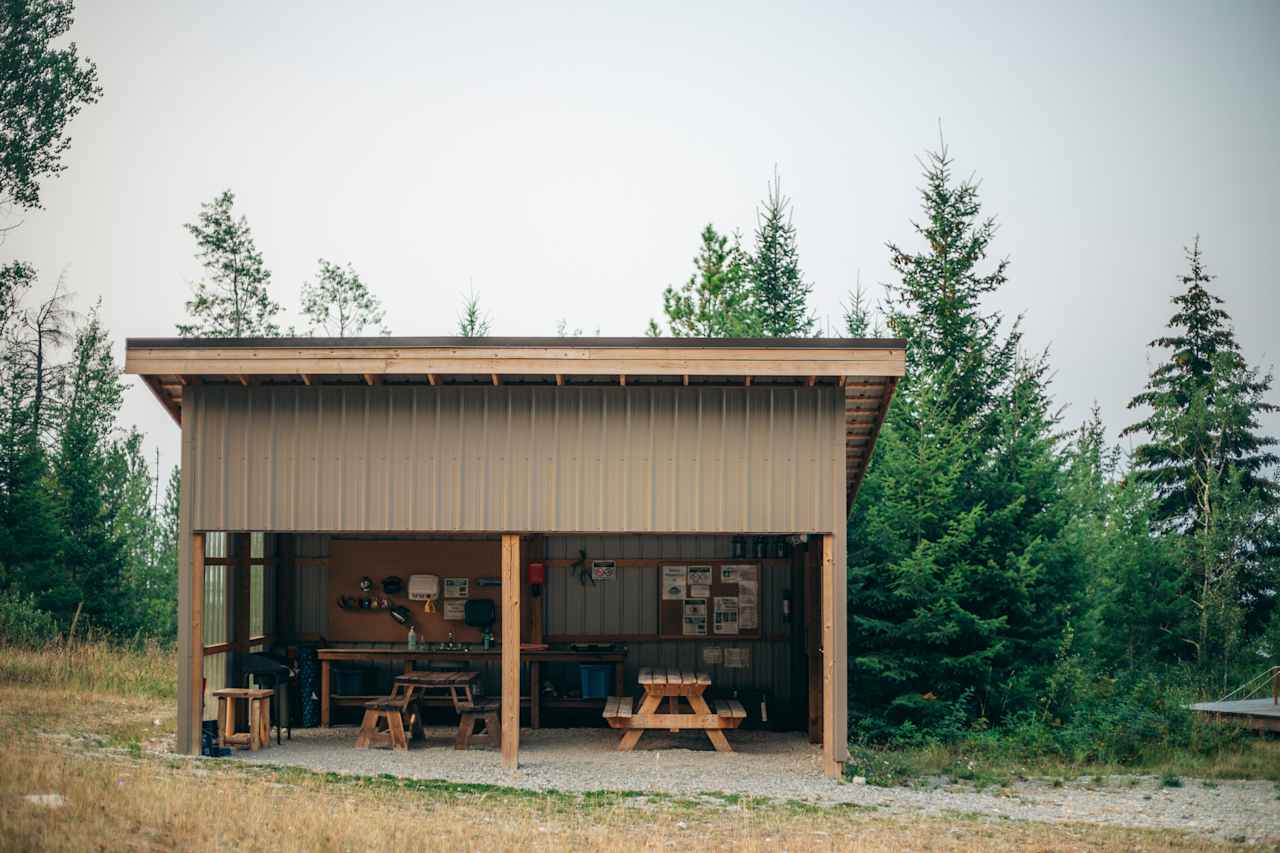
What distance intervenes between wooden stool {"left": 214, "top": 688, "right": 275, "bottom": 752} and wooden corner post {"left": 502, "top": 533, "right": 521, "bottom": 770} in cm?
294

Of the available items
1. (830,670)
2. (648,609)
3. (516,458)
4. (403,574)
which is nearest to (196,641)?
(516,458)

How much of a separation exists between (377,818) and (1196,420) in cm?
2121

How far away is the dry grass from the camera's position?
8.60 m

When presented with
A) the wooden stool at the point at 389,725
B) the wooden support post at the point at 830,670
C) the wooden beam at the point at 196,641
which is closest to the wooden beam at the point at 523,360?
the wooden support post at the point at 830,670

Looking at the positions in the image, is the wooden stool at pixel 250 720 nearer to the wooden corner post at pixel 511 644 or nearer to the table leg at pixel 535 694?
the wooden corner post at pixel 511 644

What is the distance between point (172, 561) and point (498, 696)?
71.4 feet

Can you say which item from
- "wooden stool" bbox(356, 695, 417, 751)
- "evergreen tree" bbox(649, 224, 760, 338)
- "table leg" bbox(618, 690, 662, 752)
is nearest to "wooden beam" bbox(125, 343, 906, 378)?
"table leg" bbox(618, 690, 662, 752)

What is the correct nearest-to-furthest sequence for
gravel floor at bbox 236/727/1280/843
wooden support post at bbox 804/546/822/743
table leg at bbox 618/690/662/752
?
gravel floor at bbox 236/727/1280/843, table leg at bbox 618/690/662/752, wooden support post at bbox 804/546/822/743

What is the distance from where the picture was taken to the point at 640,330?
Answer: 37625 millimetres

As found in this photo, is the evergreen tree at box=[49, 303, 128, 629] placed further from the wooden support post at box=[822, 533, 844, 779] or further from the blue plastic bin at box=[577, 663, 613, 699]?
the wooden support post at box=[822, 533, 844, 779]

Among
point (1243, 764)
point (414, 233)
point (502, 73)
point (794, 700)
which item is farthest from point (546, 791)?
point (502, 73)

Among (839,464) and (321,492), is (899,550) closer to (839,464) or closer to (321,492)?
(839,464)

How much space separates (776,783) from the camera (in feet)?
39.5

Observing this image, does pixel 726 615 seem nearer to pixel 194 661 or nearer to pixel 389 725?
pixel 389 725
